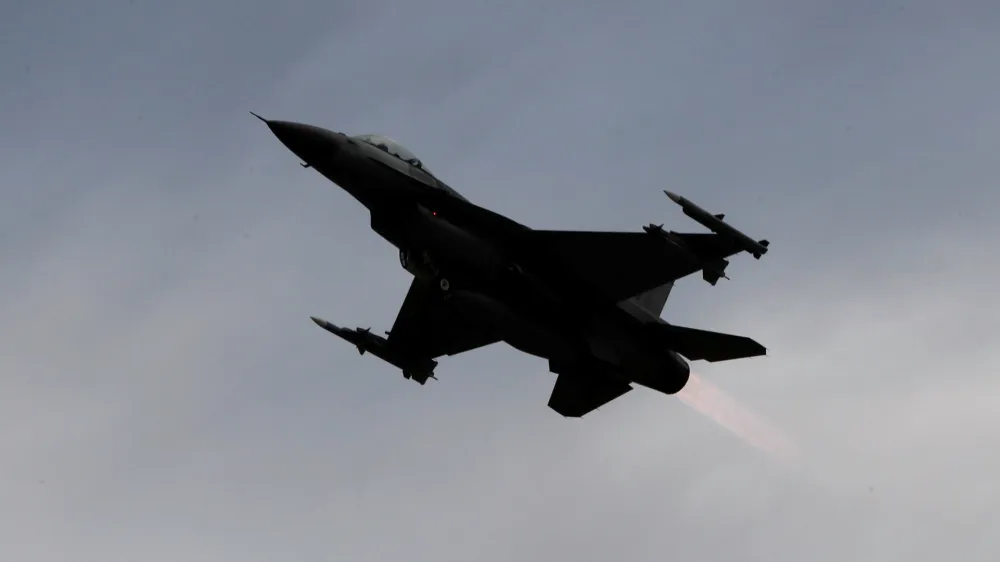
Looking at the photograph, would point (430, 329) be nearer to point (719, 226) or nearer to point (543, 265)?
point (543, 265)

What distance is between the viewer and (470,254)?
114 ft

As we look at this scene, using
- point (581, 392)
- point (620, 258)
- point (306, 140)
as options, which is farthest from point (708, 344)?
point (306, 140)

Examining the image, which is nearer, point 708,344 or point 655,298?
point 708,344

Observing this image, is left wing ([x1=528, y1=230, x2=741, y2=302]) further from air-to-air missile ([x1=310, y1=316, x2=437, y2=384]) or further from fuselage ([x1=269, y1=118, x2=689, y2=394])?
air-to-air missile ([x1=310, y1=316, x2=437, y2=384])

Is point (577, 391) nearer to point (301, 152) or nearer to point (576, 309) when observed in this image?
point (576, 309)

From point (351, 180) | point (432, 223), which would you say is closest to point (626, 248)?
point (432, 223)

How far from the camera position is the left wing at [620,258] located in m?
35.5

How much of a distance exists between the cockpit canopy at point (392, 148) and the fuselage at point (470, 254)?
36 millimetres

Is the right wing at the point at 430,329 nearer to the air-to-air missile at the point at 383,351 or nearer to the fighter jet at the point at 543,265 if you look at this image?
the air-to-air missile at the point at 383,351

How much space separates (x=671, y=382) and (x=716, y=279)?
3.41 meters

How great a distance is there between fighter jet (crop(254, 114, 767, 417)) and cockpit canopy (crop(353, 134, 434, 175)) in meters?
0.04

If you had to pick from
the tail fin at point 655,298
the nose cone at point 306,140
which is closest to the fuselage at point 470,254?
the nose cone at point 306,140

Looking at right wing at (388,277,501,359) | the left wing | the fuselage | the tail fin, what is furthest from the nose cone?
the tail fin

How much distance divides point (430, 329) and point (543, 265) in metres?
6.26
